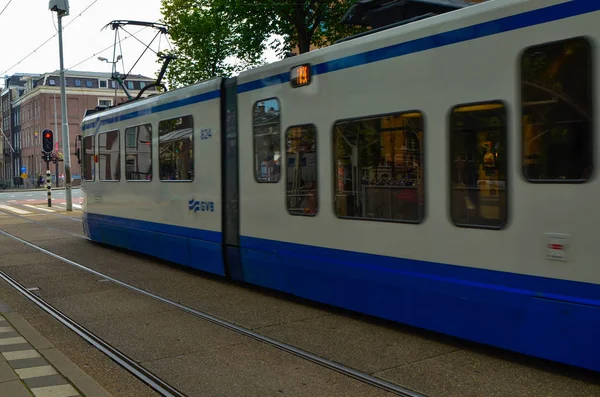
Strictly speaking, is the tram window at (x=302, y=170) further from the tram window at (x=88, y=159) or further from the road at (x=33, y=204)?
the road at (x=33, y=204)

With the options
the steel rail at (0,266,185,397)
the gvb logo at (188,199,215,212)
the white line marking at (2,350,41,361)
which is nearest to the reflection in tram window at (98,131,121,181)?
the gvb logo at (188,199,215,212)

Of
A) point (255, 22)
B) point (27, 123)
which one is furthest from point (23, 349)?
point (27, 123)

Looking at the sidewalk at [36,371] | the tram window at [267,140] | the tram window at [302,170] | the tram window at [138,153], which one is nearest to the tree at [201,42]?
the tram window at [138,153]

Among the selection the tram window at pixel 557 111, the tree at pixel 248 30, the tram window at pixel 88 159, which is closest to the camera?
the tram window at pixel 557 111

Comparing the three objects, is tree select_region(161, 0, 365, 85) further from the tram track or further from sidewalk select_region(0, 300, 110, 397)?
sidewalk select_region(0, 300, 110, 397)

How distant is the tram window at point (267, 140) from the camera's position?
23.7 feet

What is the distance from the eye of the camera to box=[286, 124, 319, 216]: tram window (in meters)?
6.63

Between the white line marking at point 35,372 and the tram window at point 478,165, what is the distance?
11.7 ft

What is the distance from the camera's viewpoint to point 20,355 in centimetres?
532

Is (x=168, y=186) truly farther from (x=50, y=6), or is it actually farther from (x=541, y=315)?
(x=50, y=6)

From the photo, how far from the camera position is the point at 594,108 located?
4.08 metres

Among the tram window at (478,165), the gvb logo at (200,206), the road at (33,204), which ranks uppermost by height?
the tram window at (478,165)

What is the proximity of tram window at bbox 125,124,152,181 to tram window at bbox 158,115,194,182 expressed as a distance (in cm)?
47

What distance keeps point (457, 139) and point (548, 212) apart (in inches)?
41.3
